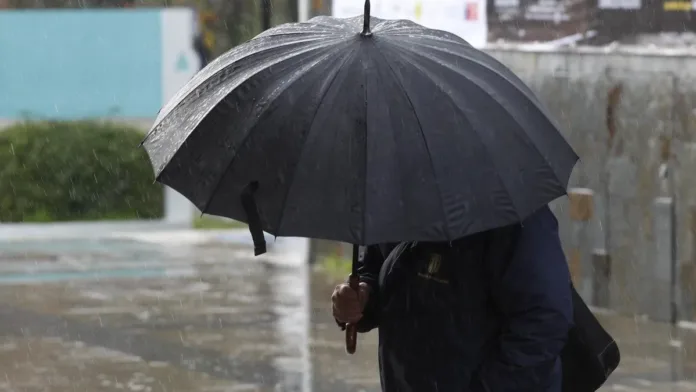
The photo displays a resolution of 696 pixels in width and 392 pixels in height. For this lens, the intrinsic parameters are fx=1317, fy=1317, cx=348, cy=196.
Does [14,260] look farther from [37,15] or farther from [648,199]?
[648,199]

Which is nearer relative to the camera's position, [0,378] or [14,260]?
[0,378]

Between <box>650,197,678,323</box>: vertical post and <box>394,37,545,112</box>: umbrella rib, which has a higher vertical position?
<box>394,37,545,112</box>: umbrella rib

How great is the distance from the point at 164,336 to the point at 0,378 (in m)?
1.43

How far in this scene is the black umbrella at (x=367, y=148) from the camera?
10.0 ft

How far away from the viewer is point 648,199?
29.3 ft

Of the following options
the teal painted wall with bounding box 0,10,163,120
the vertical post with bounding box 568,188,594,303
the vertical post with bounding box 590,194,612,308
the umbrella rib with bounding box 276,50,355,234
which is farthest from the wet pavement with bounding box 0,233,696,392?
the umbrella rib with bounding box 276,50,355,234

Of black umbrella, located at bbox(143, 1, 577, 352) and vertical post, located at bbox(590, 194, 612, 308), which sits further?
vertical post, located at bbox(590, 194, 612, 308)

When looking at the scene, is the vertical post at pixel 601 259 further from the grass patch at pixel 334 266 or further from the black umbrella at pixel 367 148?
the black umbrella at pixel 367 148

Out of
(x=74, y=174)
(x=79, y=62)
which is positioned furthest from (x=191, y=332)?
(x=79, y=62)

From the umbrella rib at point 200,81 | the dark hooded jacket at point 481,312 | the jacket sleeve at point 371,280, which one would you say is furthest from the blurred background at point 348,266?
the dark hooded jacket at point 481,312

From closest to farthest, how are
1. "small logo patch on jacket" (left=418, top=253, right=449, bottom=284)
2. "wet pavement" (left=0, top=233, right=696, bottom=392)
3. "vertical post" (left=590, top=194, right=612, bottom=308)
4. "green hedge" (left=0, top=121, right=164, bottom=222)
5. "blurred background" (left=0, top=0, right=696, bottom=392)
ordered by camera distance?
"small logo patch on jacket" (left=418, top=253, right=449, bottom=284) < "wet pavement" (left=0, top=233, right=696, bottom=392) < "blurred background" (left=0, top=0, right=696, bottom=392) < "vertical post" (left=590, top=194, right=612, bottom=308) < "green hedge" (left=0, top=121, right=164, bottom=222)

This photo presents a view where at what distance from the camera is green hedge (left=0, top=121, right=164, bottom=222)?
579 inches

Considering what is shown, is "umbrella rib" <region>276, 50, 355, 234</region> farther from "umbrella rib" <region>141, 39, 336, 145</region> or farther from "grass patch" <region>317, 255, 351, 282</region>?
"grass patch" <region>317, 255, 351, 282</region>

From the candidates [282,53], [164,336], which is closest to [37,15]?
[164,336]
